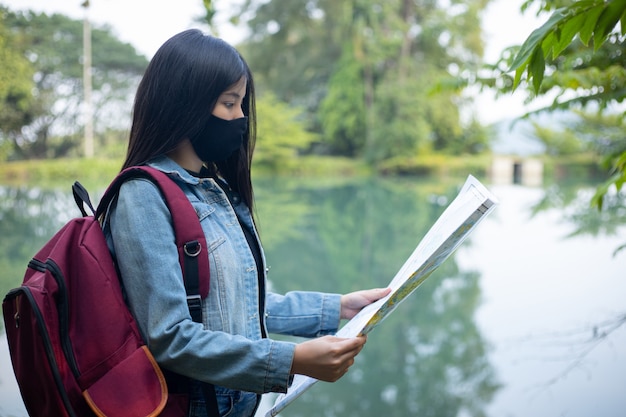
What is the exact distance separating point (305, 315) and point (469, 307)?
298cm

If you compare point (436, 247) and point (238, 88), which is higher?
point (238, 88)

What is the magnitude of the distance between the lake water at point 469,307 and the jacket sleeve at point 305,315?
4.05ft

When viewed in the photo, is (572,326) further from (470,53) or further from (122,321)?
(470,53)

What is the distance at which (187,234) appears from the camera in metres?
0.67

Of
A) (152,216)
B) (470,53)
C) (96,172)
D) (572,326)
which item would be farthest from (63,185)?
(470,53)

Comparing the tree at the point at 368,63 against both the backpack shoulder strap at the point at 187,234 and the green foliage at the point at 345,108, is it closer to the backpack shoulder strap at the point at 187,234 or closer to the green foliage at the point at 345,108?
the green foliage at the point at 345,108

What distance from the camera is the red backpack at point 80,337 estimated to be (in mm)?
Result: 606

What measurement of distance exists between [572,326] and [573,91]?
4.69 feet

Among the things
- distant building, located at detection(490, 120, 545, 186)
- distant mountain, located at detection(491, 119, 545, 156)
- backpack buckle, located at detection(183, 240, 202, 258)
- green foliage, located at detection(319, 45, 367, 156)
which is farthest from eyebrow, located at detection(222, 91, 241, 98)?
distant mountain, located at detection(491, 119, 545, 156)

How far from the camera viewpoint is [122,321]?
64cm

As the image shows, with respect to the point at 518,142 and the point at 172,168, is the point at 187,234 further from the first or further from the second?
the point at 518,142

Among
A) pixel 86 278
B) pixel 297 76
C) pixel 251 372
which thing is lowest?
pixel 251 372

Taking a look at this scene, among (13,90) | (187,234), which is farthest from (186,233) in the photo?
(13,90)

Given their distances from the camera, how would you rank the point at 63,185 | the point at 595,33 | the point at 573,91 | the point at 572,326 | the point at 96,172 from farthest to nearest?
the point at 96,172 → the point at 63,185 → the point at 572,326 → the point at 573,91 → the point at 595,33
